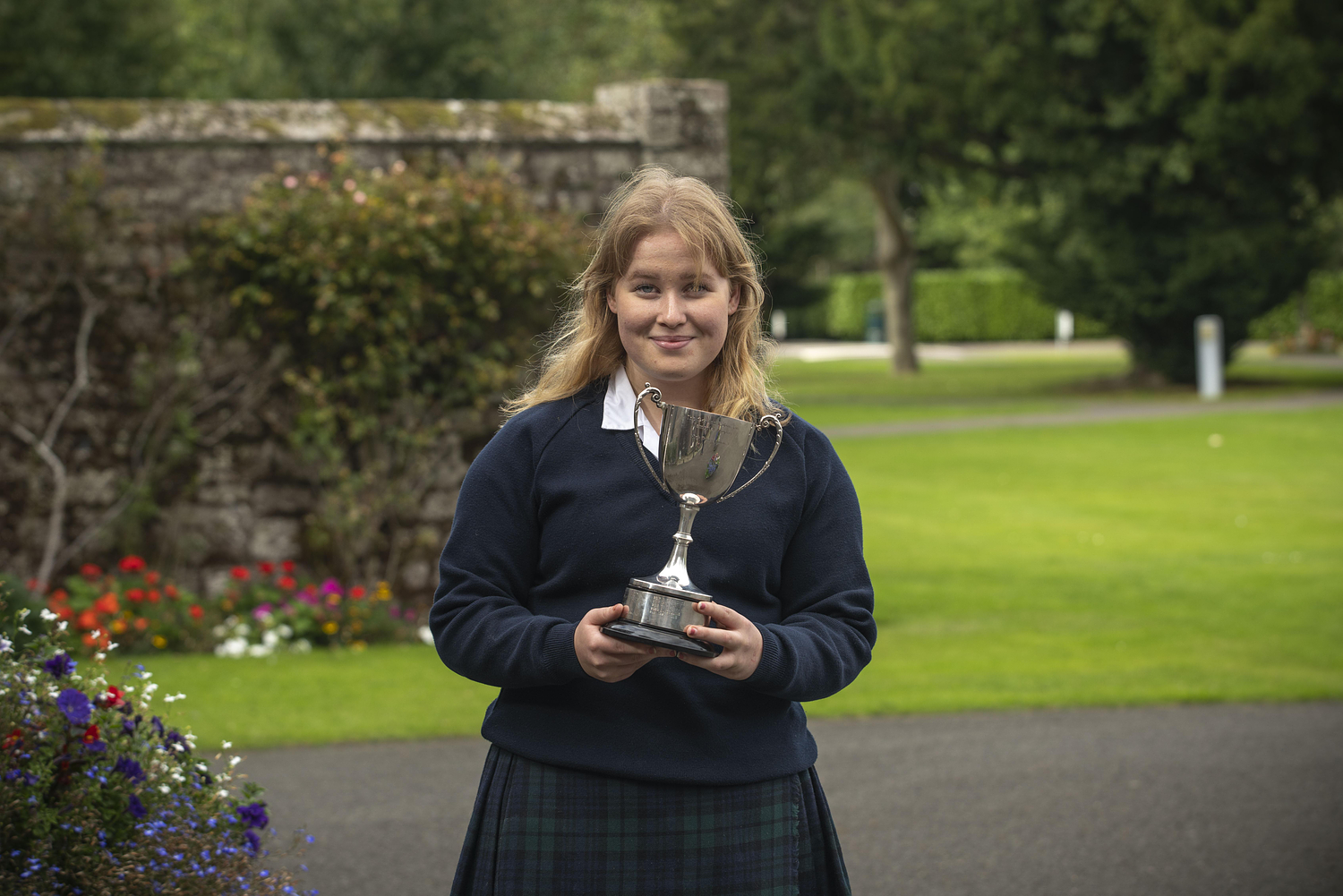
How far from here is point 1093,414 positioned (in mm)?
21219

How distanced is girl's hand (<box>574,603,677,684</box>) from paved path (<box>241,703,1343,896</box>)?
2.67 meters

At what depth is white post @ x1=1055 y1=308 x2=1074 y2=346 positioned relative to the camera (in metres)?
41.6

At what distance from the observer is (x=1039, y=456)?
1656 centimetres

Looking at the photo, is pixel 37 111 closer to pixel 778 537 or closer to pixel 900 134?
pixel 778 537

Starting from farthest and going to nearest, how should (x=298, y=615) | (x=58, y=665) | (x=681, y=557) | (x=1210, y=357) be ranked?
1. (x=1210, y=357)
2. (x=298, y=615)
3. (x=58, y=665)
4. (x=681, y=557)

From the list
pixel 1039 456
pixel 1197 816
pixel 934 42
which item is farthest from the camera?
pixel 934 42

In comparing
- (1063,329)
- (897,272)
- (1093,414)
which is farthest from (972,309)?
(1093,414)

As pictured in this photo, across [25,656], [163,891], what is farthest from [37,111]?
[163,891]

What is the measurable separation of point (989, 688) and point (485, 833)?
508cm

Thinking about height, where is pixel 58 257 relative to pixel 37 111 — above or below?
below

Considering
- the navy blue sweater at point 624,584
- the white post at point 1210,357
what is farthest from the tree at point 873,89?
the navy blue sweater at point 624,584

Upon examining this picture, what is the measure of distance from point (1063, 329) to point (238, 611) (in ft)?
119

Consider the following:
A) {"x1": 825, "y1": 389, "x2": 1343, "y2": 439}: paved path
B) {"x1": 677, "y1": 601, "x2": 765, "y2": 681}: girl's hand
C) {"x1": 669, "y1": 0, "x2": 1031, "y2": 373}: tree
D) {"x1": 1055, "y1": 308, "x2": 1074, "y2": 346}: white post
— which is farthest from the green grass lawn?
{"x1": 1055, "y1": 308, "x2": 1074, "y2": 346}: white post

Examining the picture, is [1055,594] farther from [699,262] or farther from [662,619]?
[662,619]
